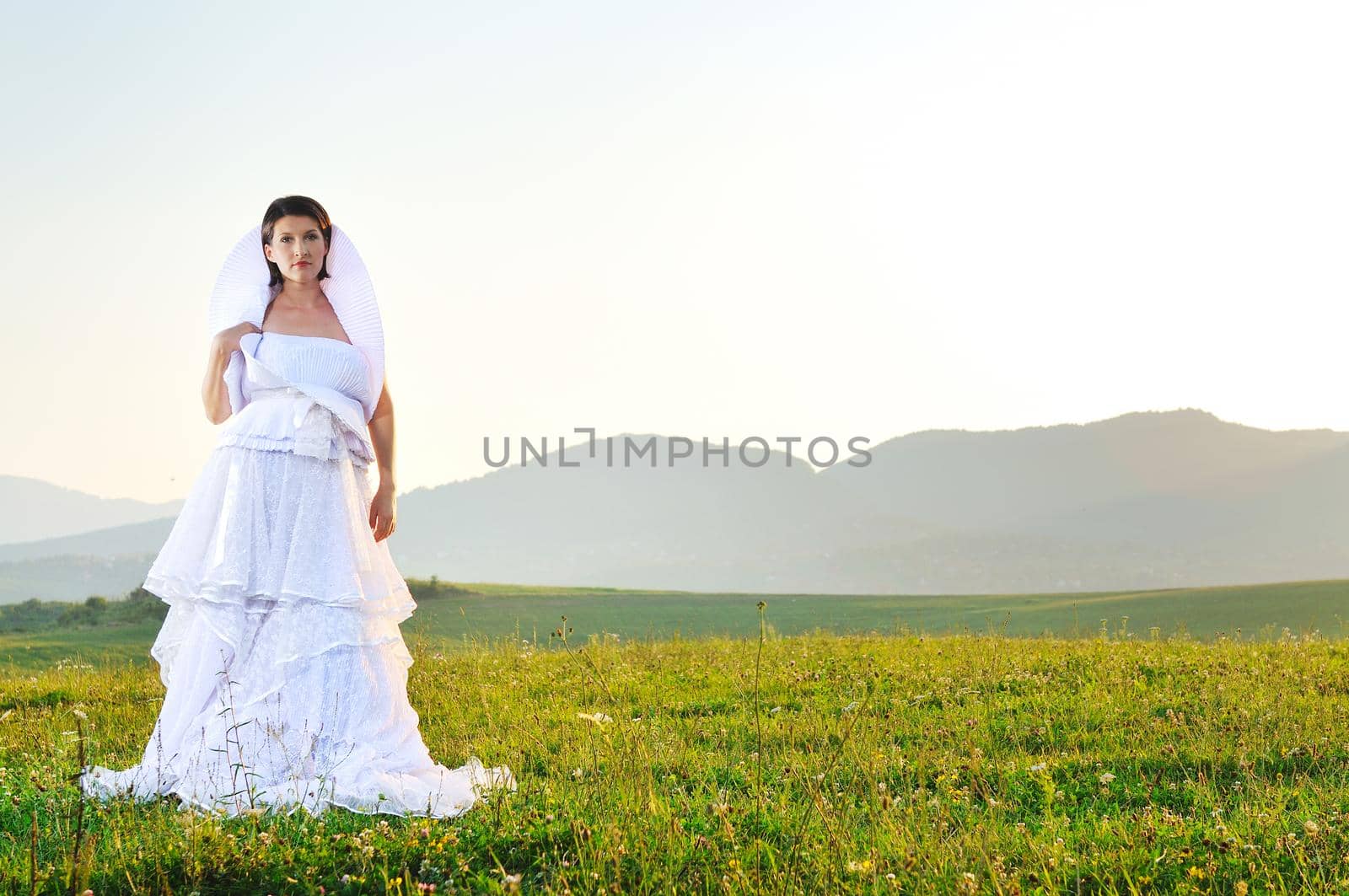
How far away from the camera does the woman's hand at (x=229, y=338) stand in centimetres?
732

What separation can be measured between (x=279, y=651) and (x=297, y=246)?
2.75 m

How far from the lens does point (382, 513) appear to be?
746 centimetres

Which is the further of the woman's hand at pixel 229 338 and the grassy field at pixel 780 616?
the grassy field at pixel 780 616

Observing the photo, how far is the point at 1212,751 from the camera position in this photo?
24.8ft

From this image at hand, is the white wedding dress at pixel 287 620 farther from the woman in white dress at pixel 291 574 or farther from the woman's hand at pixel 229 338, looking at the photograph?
the woman's hand at pixel 229 338

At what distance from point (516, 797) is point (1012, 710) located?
5.21 m

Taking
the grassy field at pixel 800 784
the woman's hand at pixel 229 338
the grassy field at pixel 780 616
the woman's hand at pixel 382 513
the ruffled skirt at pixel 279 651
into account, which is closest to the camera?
the grassy field at pixel 800 784

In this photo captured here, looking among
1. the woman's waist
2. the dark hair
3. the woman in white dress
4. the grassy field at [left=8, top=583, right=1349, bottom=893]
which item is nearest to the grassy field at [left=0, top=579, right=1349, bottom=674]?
the grassy field at [left=8, top=583, right=1349, bottom=893]

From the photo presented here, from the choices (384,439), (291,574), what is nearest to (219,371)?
(384,439)

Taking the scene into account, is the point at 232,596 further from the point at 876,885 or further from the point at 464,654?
the point at 464,654

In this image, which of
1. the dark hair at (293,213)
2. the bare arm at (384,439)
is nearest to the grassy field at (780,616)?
the bare arm at (384,439)

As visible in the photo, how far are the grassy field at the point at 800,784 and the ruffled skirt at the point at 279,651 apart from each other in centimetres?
43

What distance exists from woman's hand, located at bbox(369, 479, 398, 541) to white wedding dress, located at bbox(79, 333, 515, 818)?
78 millimetres

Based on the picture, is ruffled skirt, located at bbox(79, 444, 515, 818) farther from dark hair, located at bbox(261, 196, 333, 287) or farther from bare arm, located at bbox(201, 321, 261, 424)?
dark hair, located at bbox(261, 196, 333, 287)
